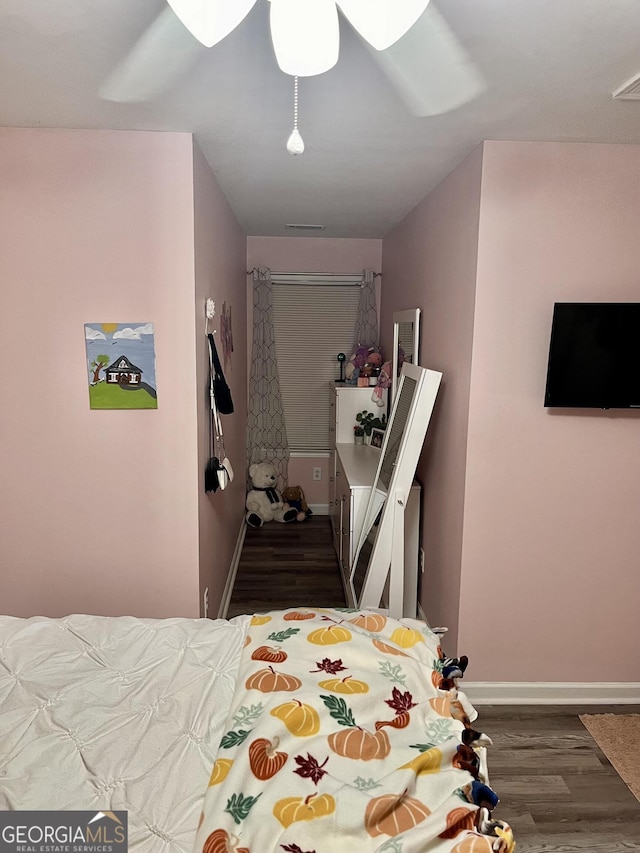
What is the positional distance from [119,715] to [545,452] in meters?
1.97

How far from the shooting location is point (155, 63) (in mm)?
1749

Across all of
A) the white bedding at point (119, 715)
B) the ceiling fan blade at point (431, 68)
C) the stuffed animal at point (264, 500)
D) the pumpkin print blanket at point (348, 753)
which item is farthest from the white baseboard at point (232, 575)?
the ceiling fan blade at point (431, 68)

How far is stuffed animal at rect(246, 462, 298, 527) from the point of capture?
516 cm

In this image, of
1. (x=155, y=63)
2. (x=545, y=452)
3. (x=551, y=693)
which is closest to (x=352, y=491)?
(x=545, y=452)

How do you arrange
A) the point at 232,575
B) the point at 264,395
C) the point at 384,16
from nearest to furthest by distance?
the point at 384,16 → the point at 232,575 → the point at 264,395

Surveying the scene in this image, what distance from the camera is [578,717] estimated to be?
8.78 ft

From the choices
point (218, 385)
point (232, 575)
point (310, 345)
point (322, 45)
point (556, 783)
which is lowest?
point (556, 783)

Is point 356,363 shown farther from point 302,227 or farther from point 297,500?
point 297,500

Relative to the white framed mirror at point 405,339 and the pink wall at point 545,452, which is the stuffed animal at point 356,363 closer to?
the white framed mirror at point 405,339

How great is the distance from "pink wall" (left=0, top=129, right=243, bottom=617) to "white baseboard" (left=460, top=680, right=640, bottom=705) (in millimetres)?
1384

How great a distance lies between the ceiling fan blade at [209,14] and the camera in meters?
1.07

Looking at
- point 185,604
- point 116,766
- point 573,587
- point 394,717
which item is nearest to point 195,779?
point 116,766

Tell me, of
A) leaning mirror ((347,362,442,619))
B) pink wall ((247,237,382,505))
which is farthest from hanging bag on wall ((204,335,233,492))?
pink wall ((247,237,382,505))

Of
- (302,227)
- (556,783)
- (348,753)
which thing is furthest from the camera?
(302,227)
